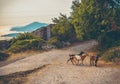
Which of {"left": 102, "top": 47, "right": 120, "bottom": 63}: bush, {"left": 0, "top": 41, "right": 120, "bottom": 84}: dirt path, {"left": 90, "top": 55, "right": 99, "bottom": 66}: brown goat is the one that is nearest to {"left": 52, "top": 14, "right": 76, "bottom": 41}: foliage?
{"left": 0, "top": 41, "right": 120, "bottom": 84}: dirt path

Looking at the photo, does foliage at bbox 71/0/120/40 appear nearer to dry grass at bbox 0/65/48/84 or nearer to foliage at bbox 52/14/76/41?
foliage at bbox 52/14/76/41

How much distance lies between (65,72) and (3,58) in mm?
9336

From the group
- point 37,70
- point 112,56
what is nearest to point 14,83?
point 37,70

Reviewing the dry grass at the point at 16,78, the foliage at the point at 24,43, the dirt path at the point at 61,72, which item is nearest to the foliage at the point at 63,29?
the foliage at the point at 24,43

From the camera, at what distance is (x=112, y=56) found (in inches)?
938

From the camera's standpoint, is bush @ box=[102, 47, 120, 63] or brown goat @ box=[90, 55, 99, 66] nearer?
brown goat @ box=[90, 55, 99, 66]

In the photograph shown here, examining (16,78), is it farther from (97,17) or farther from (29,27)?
(29,27)

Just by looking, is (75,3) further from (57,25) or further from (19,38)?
(19,38)

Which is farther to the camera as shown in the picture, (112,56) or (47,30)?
(47,30)

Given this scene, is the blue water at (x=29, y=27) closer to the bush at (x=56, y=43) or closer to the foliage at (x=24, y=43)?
the foliage at (x=24, y=43)

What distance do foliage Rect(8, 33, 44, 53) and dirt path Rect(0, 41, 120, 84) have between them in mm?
4594

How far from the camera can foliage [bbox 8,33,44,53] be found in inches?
1201

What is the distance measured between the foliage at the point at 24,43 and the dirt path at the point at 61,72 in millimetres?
4594

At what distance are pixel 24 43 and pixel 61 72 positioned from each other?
11.4 metres
